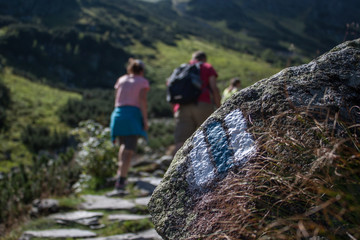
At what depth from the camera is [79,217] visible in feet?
14.9

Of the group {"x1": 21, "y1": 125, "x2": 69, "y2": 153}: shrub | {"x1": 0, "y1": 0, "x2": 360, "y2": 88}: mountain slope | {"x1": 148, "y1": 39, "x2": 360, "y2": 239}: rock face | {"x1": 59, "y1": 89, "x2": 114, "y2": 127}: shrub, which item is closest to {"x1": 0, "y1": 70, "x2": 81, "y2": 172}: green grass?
{"x1": 21, "y1": 125, "x2": 69, "y2": 153}: shrub

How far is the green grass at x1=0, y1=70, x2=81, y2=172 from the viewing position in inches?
592

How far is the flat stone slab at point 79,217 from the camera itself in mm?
4410

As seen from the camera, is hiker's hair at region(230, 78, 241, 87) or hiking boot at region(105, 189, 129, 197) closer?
hiking boot at region(105, 189, 129, 197)

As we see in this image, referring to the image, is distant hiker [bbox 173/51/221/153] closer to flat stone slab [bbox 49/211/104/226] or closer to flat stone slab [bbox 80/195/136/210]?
flat stone slab [bbox 80/195/136/210]

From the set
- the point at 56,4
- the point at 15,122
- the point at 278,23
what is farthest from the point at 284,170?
the point at 278,23

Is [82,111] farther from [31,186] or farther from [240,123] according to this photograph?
[240,123]

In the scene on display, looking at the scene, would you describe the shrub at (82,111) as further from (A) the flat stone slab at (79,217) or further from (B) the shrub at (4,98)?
(A) the flat stone slab at (79,217)

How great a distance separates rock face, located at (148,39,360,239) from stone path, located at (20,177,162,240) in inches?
57.7

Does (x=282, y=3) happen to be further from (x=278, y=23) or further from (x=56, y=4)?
(x=56, y=4)

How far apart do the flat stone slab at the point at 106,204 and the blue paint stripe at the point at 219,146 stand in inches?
118

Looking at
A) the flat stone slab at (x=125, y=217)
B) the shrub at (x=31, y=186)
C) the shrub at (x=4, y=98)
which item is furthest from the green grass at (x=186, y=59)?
the flat stone slab at (x=125, y=217)

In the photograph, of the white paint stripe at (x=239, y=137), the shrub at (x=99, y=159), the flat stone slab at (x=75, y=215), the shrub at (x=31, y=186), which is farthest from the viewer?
the shrub at (x=99, y=159)

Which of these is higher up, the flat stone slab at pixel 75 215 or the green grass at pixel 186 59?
the flat stone slab at pixel 75 215
